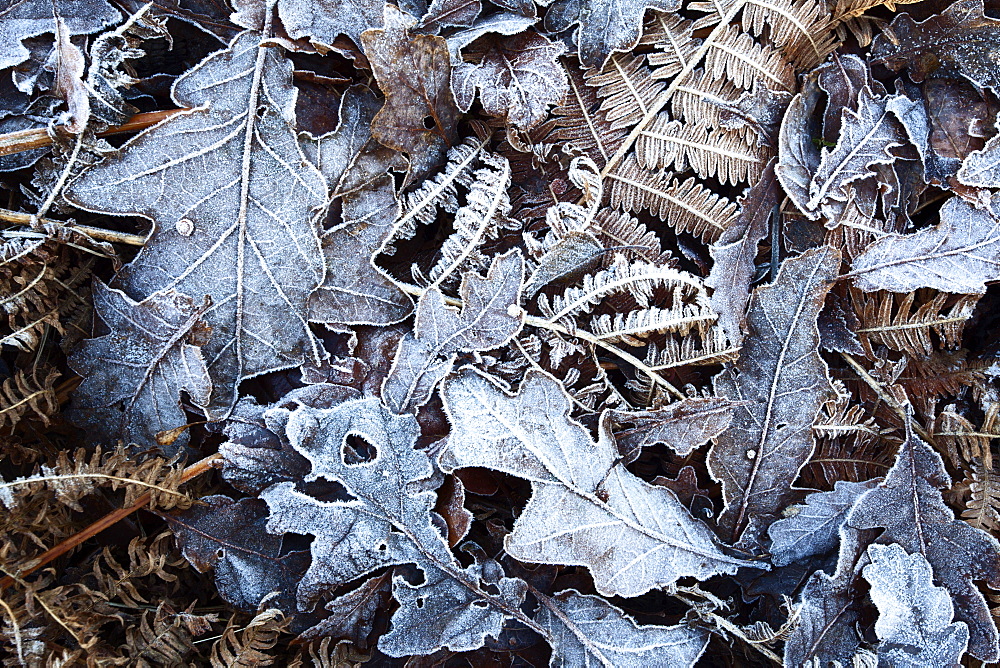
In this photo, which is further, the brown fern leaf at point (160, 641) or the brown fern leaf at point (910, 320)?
the brown fern leaf at point (910, 320)

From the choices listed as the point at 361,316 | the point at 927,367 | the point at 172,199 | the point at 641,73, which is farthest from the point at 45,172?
the point at 927,367

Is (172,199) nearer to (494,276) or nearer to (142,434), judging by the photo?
(142,434)

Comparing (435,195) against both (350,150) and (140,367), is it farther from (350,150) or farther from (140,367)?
(140,367)

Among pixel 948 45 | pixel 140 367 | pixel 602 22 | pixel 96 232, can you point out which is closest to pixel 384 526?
pixel 140 367

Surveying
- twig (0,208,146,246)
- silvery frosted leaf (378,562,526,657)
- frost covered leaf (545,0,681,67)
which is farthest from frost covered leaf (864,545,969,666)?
twig (0,208,146,246)

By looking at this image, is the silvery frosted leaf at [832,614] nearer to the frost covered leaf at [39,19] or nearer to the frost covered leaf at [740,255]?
the frost covered leaf at [740,255]

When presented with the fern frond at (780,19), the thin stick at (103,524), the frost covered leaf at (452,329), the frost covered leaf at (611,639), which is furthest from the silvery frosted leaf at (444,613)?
the fern frond at (780,19)

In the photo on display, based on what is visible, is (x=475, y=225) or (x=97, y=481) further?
(x=475, y=225)
